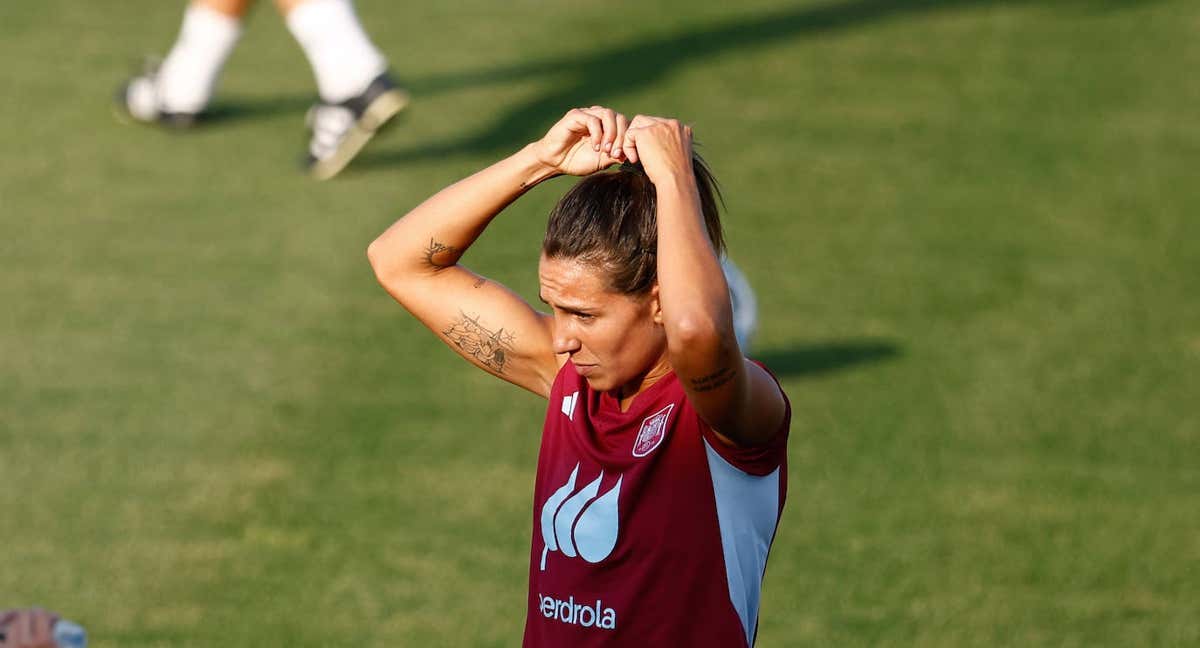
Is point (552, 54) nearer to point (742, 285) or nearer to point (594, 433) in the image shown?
point (742, 285)

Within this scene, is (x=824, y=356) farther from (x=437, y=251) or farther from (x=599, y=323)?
(x=599, y=323)

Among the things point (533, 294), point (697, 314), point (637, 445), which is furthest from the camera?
point (533, 294)

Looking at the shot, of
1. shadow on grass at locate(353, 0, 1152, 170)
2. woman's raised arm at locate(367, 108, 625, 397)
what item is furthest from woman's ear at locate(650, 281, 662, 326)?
shadow on grass at locate(353, 0, 1152, 170)

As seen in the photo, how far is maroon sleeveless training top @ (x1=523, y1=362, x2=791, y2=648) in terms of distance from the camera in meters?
2.97

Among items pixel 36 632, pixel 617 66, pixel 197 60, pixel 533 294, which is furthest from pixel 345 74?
pixel 36 632

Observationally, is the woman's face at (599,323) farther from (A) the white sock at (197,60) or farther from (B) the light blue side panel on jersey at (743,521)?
(A) the white sock at (197,60)

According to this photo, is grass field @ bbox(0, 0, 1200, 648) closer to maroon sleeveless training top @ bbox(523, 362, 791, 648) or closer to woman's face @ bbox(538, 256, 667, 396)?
maroon sleeveless training top @ bbox(523, 362, 791, 648)

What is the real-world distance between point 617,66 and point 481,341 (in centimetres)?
663

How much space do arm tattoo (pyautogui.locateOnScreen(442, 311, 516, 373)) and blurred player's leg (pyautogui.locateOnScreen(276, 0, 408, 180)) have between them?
4.72 m

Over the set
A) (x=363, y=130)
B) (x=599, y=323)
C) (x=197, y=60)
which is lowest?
(x=599, y=323)

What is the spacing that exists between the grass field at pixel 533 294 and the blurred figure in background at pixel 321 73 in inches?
8.3

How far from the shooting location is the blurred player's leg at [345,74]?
8.05 m

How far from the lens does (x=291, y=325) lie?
6.85 m

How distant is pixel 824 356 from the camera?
22.0 feet
